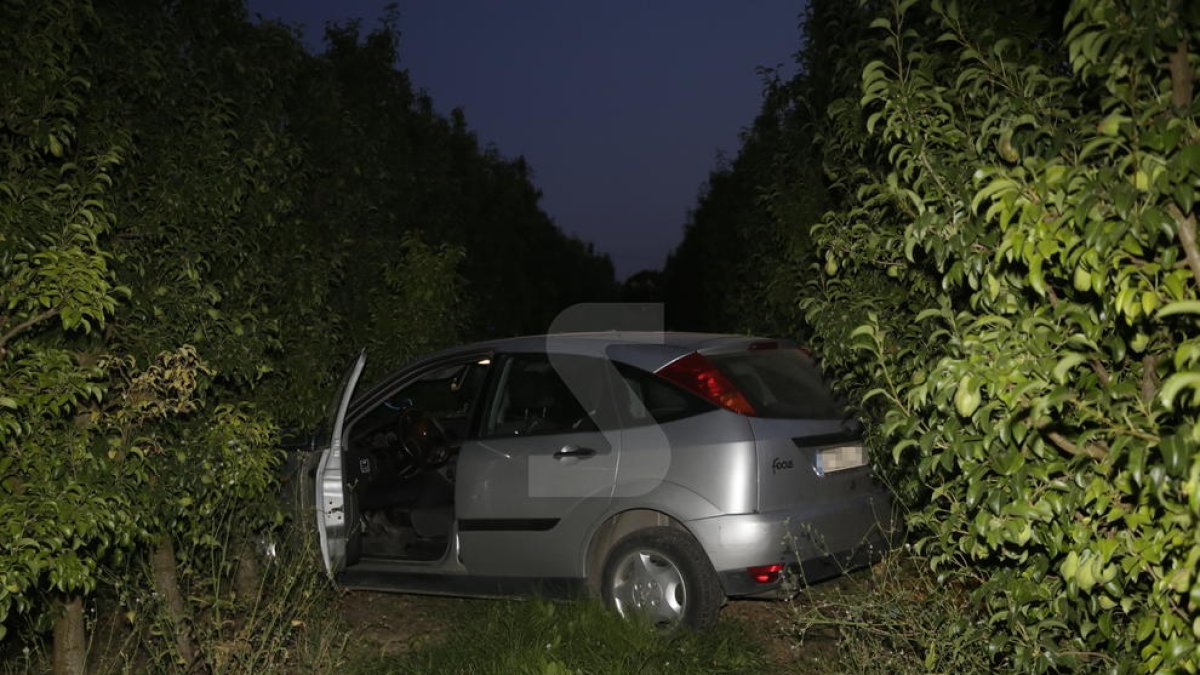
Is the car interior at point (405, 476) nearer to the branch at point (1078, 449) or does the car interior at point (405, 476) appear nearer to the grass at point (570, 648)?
the grass at point (570, 648)

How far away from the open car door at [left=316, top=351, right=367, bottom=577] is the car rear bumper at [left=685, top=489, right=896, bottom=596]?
210 centimetres

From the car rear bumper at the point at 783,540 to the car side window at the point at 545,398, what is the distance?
34.6 inches

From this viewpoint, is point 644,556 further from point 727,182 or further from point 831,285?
point 727,182

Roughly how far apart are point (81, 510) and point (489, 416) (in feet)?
8.68

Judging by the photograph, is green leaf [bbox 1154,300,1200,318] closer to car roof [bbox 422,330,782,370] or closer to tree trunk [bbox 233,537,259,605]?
car roof [bbox 422,330,782,370]

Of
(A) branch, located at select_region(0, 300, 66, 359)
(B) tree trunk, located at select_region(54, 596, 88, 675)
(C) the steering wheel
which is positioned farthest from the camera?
(C) the steering wheel

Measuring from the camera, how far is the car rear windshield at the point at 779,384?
589cm

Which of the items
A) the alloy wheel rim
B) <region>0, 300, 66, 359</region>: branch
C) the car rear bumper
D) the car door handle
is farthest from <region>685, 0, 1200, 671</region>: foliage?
<region>0, 300, 66, 359</region>: branch

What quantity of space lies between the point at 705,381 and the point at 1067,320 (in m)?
3.02

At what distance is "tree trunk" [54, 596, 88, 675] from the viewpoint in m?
5.27

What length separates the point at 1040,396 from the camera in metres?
2.80

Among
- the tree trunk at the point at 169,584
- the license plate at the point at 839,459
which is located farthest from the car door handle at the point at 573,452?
the tree trunk at the point at 169,584

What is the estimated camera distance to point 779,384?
6078 millimetres

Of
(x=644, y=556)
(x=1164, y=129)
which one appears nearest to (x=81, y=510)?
(x=644, y=556)
